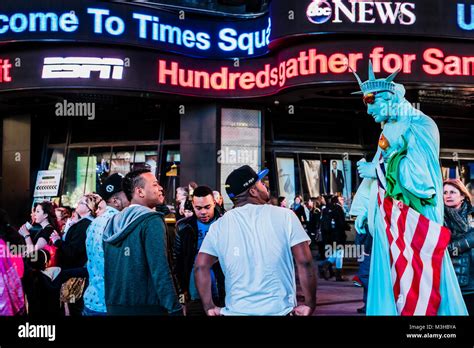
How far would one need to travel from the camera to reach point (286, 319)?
5578 millimetres

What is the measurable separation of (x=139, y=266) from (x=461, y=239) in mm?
3062

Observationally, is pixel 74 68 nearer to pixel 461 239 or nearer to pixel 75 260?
pixel 75 260

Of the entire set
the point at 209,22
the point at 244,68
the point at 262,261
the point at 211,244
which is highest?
the point at 209,22

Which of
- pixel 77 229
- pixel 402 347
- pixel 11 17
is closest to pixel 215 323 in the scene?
pixel 402 347

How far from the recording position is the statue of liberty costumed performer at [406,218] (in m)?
6.76

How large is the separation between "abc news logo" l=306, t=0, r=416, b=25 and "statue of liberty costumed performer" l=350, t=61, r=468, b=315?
1162cm

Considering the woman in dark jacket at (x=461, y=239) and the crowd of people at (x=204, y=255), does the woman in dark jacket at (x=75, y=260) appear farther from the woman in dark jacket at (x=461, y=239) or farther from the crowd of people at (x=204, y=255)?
the woman in dark jacket at (x=461, y=239)

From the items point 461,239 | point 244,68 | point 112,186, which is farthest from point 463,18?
point 112,186

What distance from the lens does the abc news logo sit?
1866 centimetres

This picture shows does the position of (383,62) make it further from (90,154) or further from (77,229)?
(77,229)

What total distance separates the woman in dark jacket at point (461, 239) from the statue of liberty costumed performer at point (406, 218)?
33 cm

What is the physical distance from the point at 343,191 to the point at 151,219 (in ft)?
61.0

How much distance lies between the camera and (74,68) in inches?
776

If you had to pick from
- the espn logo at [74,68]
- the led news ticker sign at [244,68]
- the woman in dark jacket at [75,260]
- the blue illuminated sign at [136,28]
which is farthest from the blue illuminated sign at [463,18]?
the woman in dark jacket at [75,260]
